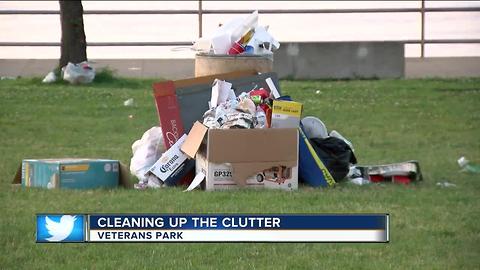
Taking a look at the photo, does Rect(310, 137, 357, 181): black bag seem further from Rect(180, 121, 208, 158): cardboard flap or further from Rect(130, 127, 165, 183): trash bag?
Rect(130, 127, 165, 183): trash bag

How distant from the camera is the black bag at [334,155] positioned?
972 centimetres

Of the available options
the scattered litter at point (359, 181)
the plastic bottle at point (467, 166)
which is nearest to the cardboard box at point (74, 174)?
the scattered litter at point (359, 181)

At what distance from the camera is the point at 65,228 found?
6.66 metres

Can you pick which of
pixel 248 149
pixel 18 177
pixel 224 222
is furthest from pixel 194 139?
pixel 224 222

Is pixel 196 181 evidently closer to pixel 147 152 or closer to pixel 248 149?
pixel 248 149

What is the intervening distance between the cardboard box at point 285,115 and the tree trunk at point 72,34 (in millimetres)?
8537

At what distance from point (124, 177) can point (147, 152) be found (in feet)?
1.40

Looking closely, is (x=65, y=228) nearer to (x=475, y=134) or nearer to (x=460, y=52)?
(x=475, y=134)

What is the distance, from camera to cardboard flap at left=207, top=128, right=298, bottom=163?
9281 millimetres

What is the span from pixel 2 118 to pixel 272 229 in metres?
8.33

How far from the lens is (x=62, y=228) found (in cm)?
665

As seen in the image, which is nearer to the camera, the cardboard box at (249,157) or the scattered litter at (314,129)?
the cardboard box at (249,157)

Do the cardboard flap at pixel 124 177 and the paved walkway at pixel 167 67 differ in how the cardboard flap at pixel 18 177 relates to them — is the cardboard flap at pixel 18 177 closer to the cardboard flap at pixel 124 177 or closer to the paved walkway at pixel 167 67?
the cardboard flap at pixel 124 177

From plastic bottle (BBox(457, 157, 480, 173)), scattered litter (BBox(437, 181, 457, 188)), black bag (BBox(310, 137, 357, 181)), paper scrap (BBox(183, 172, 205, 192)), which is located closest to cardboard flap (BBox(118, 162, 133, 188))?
paper scrap (BBox(183, 172, 205, 192))
